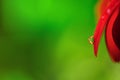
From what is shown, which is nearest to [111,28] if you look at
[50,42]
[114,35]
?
[114,35]

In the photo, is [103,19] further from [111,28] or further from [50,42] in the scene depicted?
[50,42]

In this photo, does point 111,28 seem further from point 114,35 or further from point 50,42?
point 50,42

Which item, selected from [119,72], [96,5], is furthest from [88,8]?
[119,72]

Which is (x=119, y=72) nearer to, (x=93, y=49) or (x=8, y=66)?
(x=93, y=49)
